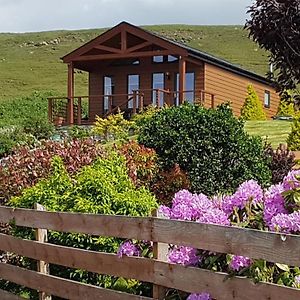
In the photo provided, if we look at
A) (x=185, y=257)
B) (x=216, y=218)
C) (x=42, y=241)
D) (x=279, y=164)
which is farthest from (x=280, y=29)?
(x=185, y=257)

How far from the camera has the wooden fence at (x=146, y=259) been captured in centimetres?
416

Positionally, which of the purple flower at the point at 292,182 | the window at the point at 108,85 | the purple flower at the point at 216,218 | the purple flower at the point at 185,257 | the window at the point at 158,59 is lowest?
the purple flower at the point at 185,257

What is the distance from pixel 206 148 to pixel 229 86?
19539 mm

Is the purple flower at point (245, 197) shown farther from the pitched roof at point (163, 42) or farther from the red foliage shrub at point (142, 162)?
the pitched roof at point (163, 42)

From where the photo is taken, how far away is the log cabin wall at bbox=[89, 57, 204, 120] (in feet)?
87.4

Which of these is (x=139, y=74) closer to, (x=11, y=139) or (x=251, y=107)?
(x=251, y=107)

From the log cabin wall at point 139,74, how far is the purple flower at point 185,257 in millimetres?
21394

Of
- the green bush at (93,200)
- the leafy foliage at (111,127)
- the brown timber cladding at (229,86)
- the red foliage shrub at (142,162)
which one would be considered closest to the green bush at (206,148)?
the red foliage shrub at (142,162)

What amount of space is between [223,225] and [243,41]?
273 ft

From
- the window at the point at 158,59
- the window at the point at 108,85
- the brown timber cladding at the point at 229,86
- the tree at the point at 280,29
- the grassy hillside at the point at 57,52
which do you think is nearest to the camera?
the tree at the point at 280,29

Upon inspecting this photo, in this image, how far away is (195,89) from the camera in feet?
87.4

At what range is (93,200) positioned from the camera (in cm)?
658

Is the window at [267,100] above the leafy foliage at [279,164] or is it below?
above

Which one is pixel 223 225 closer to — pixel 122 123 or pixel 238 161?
pixel 238 161
